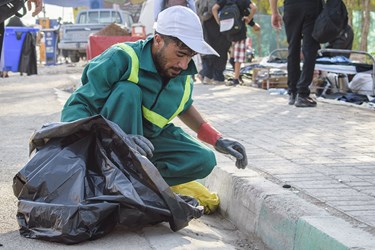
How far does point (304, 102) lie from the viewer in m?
8.41

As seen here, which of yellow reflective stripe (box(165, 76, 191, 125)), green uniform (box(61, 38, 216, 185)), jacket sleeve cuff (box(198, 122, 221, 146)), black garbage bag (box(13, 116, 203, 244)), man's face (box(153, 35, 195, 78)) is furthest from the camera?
jacket sleeve cuff (box(198, 122, 221, 146))

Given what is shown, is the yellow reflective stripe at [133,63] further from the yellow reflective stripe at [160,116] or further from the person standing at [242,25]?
the person standing at [242,25]

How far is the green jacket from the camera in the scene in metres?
3.83

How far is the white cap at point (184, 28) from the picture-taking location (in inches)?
152

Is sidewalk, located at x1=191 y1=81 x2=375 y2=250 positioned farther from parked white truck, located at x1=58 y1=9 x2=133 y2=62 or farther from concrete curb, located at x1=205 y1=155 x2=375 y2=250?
parked white truck, located at x1=58 y1=9 x2=133 y2=62

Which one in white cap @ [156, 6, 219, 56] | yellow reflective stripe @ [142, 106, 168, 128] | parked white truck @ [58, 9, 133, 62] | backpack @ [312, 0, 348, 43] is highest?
white cap @ [156, 6, 219, 56]

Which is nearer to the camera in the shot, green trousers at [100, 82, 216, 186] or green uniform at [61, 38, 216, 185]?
green uniform at [61, 38, 216, 185]

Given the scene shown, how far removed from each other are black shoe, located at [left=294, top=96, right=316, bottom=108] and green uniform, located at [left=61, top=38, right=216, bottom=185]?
4.25m

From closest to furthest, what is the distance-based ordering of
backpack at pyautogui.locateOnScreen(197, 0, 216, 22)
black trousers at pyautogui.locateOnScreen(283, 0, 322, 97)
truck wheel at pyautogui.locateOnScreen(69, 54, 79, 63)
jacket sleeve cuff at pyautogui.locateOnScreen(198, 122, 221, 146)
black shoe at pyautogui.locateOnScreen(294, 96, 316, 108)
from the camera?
jacket sleeve cuff at pyautogui.locateOnScreen(198, 122, 221, 146) < black trousers at pyautogui.locateOnScreen(283, 0, 322, 97) < black shoe at pyautogui.locateOnScreen(294, 96, 316, 108) < backpack at pyautogui.locateOnScreen(197, 0, 216, 22) < truck wheel at pyautogui.locateOnScreen(69, 54, 79, 63)

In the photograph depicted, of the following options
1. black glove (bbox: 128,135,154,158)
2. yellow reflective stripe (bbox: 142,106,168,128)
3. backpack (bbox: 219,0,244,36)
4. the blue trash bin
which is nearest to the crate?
backpack (bbox: 219,0,244,36)

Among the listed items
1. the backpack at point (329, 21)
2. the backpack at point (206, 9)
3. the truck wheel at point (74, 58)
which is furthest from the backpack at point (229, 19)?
the truck wheel at point (74, 58)

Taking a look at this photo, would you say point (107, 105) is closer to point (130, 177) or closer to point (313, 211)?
point (130, 177)

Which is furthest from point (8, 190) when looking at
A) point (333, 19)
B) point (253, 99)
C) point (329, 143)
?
point (253, 99)

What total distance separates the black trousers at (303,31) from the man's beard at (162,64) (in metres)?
4.41
